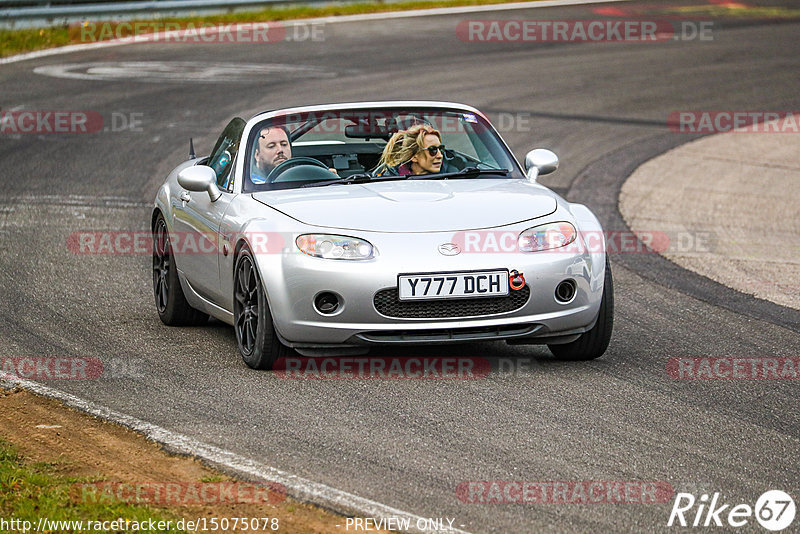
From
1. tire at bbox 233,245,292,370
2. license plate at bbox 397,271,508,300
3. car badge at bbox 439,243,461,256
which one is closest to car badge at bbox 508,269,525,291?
license plate at bbox 397,271,508,300

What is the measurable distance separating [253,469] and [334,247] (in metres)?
1.76

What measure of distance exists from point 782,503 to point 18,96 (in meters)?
16.9

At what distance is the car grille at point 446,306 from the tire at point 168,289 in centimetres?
222

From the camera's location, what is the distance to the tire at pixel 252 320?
22.6ft

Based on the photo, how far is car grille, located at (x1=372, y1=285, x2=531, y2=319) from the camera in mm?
6633

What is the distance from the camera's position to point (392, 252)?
6629 millimetres

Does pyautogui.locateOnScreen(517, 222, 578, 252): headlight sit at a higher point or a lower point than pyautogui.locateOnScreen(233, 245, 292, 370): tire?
higher

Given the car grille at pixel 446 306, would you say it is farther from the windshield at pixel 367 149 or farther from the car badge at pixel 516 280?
the windshield at pixel 367 149

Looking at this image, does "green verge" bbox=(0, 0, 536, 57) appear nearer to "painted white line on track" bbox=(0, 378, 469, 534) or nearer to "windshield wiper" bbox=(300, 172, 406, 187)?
"windshield wiper" bbox=(300, 172, 406, 187)

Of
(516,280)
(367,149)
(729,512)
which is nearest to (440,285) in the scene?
(516,280)

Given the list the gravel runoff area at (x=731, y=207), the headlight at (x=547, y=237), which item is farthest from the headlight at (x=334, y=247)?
the gravel runoff area at (x=731, y=207)

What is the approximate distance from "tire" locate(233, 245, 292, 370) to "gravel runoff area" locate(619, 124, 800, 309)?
4109 millimetres

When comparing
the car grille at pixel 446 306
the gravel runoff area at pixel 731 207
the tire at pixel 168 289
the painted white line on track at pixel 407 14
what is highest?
the car grille at pixel 446 306

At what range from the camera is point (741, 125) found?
1903 cm
